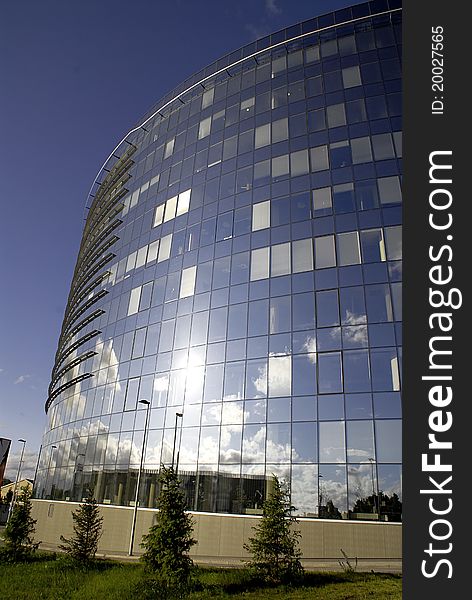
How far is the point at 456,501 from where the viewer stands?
5.02 m

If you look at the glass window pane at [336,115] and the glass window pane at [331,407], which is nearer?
the glass window pane at [331,407]

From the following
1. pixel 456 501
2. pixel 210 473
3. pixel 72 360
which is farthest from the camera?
pixel 72 360

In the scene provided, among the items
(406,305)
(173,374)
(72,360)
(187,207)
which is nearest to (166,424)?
(173,374)

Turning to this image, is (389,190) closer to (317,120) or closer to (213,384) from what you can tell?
(317,120)

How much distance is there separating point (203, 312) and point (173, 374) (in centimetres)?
491

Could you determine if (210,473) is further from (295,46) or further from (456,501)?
(295,46)

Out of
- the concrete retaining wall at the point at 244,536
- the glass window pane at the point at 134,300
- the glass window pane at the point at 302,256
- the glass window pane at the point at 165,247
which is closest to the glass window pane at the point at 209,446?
the concrete retaining wall at the point at 244,536

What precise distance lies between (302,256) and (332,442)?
11914mm

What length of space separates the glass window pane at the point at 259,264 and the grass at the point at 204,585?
17.9 metres

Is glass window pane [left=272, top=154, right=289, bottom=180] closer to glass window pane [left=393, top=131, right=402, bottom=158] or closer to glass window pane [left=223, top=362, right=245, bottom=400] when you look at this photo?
glass window pane [left=393, top=131, right=402, bottom=158]

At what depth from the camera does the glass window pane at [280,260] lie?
105 feet

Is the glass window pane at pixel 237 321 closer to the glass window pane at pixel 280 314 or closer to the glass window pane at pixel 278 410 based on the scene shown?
the glass window pane at pixel 280 314

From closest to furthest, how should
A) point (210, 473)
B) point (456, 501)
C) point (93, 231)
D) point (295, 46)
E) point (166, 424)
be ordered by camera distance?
point (456, 501) < point (210, 473) < point (166, 424) < point (295, 46) < point (93, 231)

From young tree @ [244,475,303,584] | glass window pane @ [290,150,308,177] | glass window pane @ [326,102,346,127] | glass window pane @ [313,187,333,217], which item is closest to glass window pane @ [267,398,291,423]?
young tree @ [244,475,303,584]
